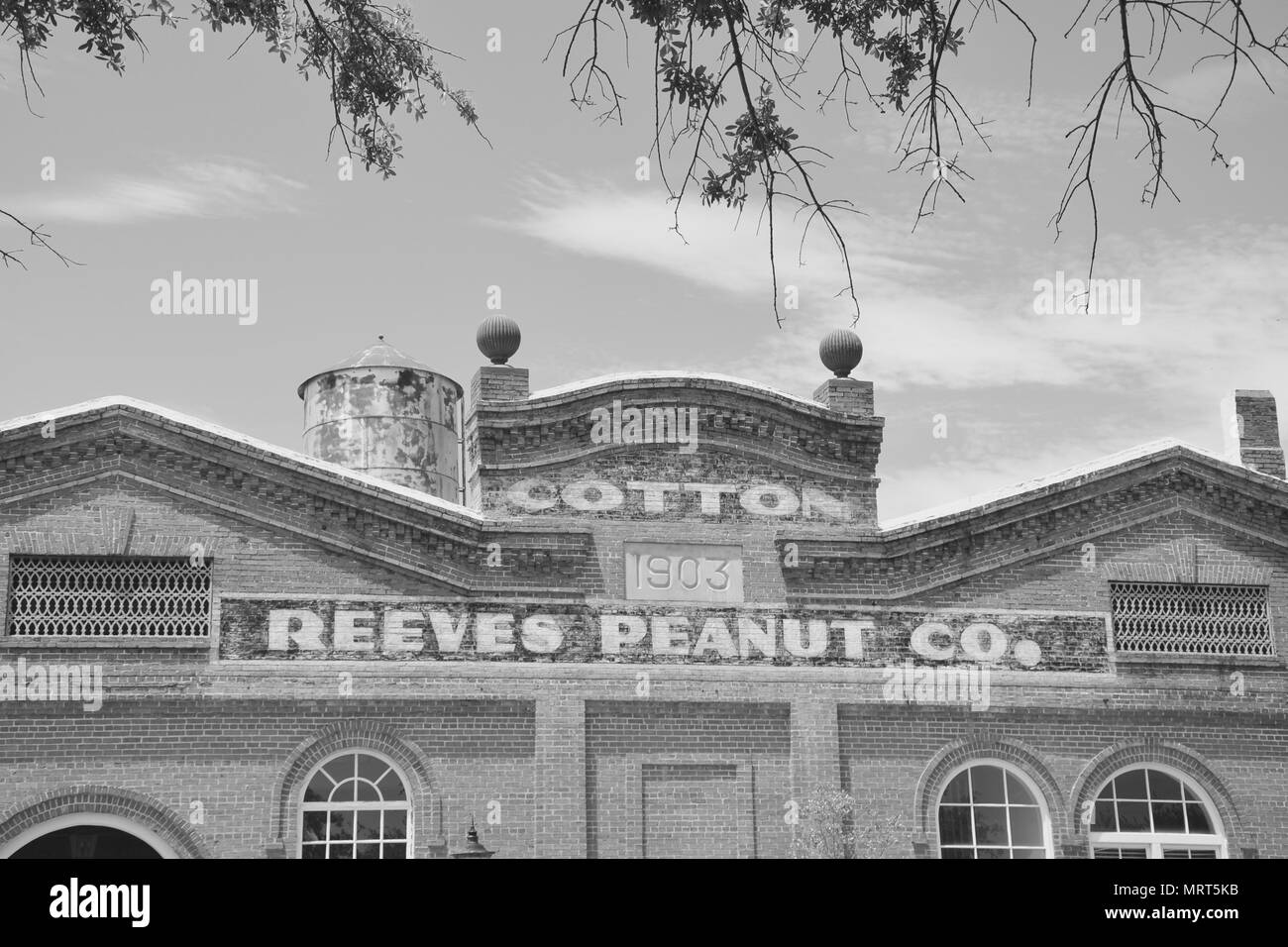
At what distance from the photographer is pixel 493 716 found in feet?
59.5

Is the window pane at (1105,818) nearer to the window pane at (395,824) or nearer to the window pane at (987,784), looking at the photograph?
the window pane at (987,784)

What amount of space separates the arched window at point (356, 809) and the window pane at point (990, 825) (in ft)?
22.1

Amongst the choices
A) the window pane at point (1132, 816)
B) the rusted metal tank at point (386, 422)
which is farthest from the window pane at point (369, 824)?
the window pane at point (1132, 816)

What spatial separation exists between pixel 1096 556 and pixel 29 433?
1286cm

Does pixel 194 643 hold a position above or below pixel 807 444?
below

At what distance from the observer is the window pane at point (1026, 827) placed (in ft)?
61.9

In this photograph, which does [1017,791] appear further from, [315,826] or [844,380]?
[315,826]

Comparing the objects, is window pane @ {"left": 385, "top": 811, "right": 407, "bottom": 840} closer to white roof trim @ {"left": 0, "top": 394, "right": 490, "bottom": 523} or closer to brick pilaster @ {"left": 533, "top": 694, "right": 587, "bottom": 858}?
brick pilaster @ {"left": 533, "top": 694, "right": 587, "bottom": 858}

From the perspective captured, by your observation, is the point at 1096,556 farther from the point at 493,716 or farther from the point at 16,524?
the point at 16,524

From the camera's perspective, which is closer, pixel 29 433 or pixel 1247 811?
pixel 29 433

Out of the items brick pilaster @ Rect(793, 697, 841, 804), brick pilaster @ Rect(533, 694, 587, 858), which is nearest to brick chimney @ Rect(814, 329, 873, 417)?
brick pilaster @ Rect(793, 697, 841, 804)
